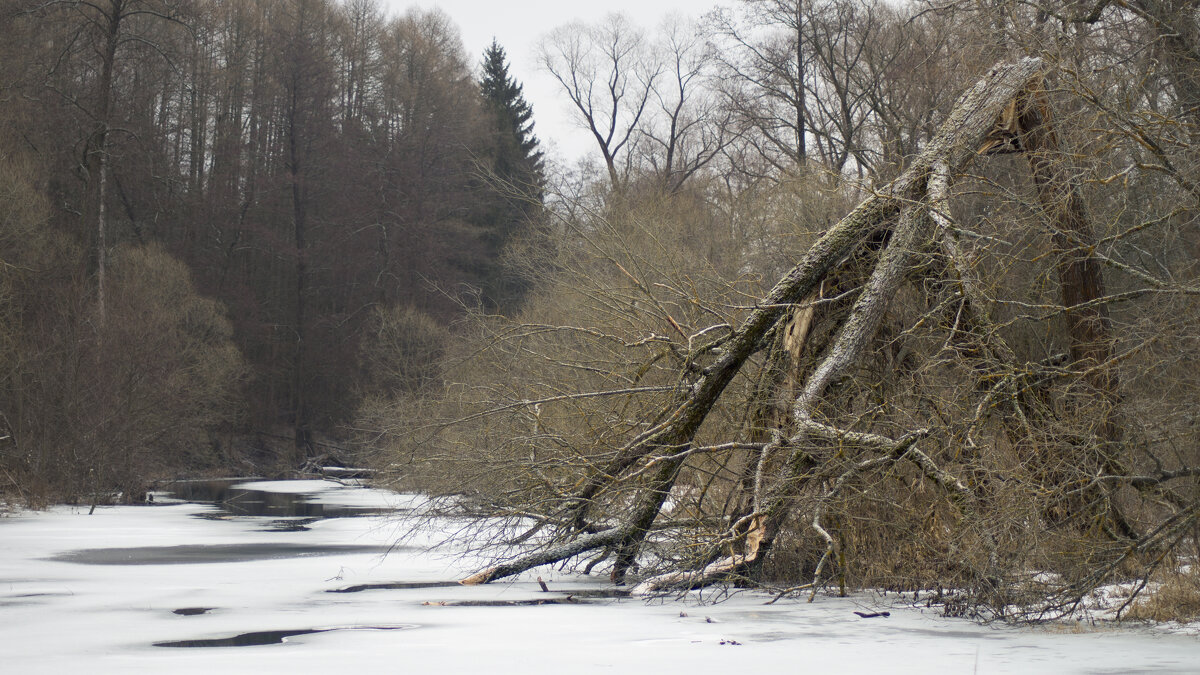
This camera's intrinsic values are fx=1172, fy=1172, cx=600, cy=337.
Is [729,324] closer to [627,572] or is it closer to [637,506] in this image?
[637,506]

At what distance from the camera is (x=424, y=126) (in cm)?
4166

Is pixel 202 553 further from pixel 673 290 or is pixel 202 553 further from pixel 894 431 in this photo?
pixel 894 431

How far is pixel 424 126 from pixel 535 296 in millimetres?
18731

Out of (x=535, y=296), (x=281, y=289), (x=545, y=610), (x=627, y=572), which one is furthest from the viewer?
(x=281, y=289)

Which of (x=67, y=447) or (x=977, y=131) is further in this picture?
(x=67, y=447)

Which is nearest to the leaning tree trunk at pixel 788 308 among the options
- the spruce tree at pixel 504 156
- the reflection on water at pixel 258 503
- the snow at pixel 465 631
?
the snow at pixel 465 631

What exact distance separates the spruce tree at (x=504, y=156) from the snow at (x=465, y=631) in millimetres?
28718

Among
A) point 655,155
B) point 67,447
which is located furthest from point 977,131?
point 655,155

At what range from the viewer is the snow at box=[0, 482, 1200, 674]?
567cm

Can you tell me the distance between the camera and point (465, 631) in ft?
22.3

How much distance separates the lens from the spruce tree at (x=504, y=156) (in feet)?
135

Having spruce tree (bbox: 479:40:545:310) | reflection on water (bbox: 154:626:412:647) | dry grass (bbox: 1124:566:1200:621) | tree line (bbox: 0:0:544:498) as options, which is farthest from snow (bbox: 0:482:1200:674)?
spruce tree (bbox: 479:40:545:310)

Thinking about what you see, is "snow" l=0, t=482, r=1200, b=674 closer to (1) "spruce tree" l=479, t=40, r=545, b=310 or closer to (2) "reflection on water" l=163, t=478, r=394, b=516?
(2) "reflection on water" l=163, t=478, r=394, b=516

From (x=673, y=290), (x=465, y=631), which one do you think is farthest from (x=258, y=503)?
(x=465, y=631)
